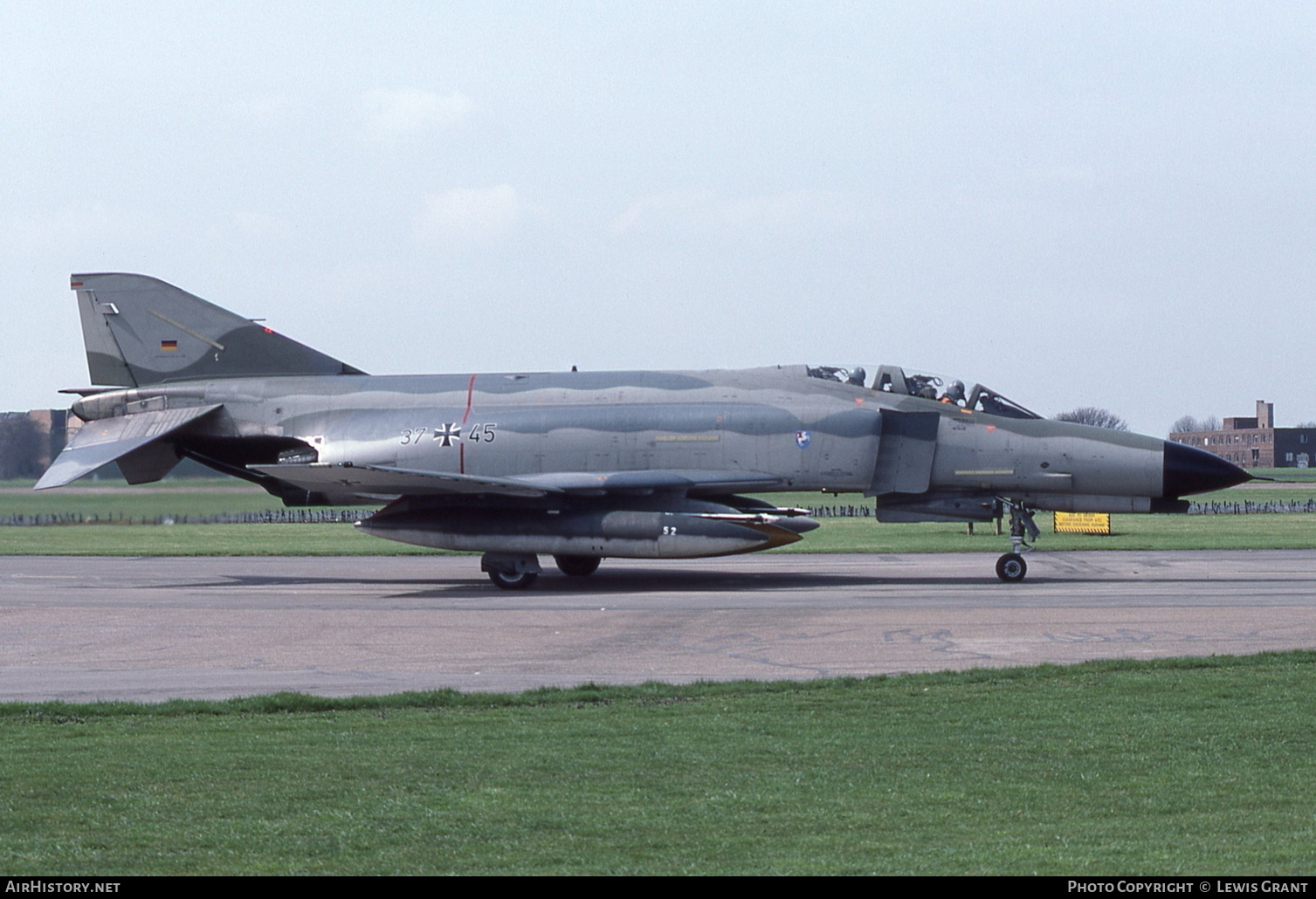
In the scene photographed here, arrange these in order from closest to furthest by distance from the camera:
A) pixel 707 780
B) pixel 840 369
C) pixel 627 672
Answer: pixel 707 780 < pixel 627 672 < pixel 840 369

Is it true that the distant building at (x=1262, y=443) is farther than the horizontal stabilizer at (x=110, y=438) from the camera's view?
Yes

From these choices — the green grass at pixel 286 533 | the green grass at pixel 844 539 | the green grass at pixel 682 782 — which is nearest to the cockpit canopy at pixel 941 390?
the green grass at pixel 286 533

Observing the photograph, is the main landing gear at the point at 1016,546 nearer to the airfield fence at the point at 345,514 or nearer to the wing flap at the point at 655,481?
the wing flap at the point at 655,481

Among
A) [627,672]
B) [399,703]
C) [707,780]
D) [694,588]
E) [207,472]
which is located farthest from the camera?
[207,472]

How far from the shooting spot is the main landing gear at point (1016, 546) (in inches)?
830

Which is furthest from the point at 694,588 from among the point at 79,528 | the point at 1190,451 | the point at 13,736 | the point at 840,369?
the point at 79,528

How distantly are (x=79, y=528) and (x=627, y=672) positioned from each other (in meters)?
35.0

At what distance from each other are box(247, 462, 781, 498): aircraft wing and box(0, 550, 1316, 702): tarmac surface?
1642mm

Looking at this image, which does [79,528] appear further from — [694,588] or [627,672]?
[627,672]

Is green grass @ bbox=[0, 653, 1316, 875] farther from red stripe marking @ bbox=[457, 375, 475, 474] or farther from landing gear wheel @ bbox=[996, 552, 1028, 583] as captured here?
red stripe marking @ bbox=[457, 375, 475, 474]

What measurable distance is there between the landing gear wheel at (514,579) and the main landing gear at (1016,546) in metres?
7.65

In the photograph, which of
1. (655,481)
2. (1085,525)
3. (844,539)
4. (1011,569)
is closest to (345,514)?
(844,539)

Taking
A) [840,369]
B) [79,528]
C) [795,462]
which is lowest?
[79,528]

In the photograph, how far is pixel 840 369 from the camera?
896 inches
